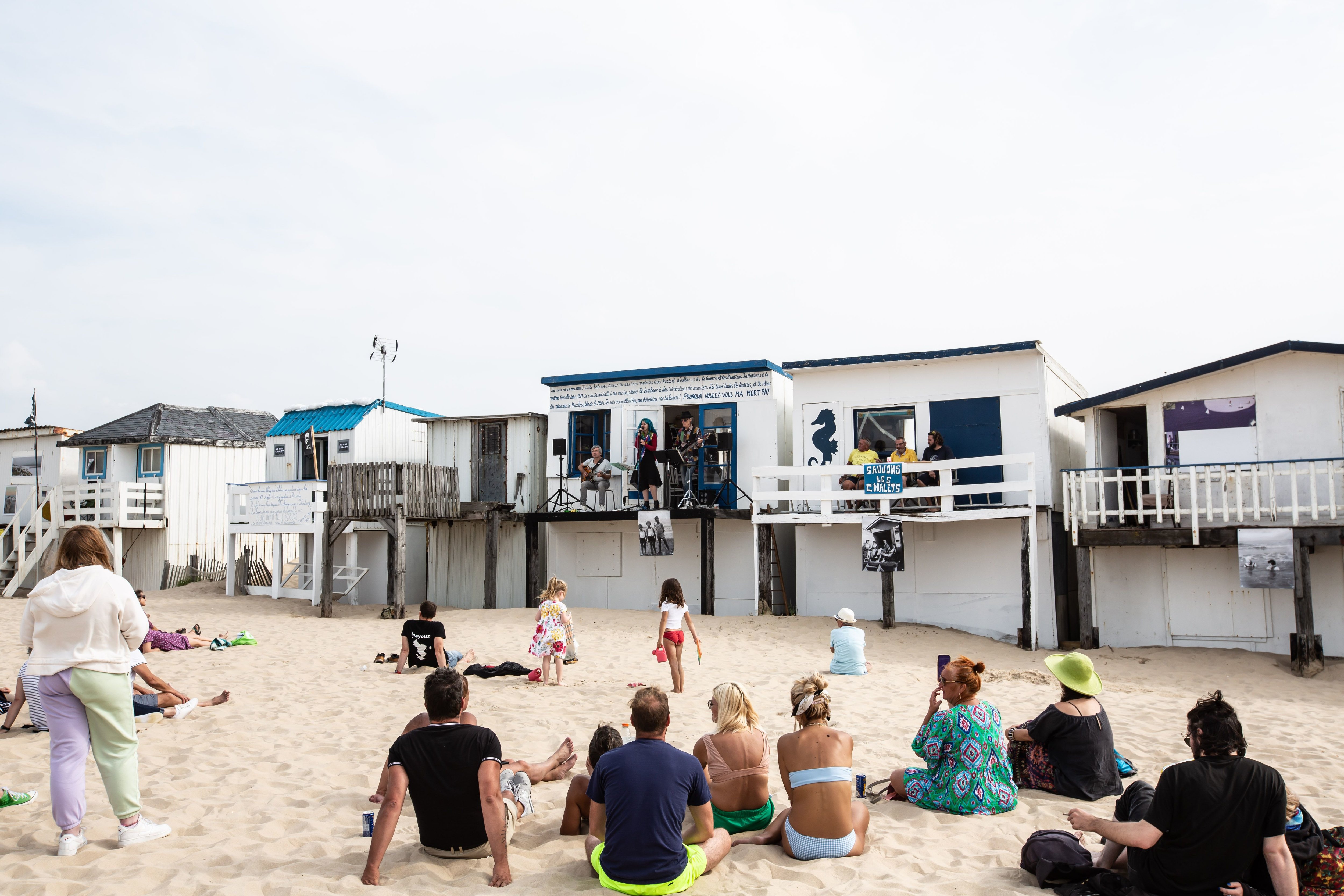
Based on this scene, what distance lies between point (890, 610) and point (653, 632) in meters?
4.13

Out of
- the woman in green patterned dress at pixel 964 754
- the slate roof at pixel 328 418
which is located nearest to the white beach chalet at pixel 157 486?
the slate roof at pixel 328 418

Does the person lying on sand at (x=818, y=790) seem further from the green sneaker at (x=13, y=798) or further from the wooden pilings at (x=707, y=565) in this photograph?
the wooden pilings at (x=707, y=565)

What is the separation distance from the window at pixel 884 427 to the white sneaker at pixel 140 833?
1414 centimetres

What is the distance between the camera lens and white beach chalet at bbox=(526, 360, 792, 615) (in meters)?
19.1

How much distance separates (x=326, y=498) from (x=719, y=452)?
325 inches

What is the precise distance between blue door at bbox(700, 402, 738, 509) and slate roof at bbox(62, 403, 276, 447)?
11.9 metres

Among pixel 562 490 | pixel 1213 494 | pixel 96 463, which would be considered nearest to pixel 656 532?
pixel 562 490

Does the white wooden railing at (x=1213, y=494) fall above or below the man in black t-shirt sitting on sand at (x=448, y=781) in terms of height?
above

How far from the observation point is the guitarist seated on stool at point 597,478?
1964 centimetres

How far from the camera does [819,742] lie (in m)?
5.04

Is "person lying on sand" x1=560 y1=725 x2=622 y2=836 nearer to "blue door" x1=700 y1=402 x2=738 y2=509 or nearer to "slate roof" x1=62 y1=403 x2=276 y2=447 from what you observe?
"blue door" x1=700 y1=402 x2=738 y2=509

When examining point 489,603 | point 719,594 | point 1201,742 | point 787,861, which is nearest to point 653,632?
point 719,594

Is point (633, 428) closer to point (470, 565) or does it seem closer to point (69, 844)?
point (470, 565)

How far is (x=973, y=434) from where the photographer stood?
17.4 m
